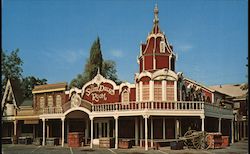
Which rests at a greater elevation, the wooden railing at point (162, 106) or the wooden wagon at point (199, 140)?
the wooden railing at point (162, 106)

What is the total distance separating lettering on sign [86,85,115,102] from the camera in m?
30.1

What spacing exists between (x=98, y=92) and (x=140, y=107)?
662cm

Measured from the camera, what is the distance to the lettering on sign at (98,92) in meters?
30.1

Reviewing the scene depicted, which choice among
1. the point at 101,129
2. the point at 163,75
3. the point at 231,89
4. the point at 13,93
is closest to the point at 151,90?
the point at 163,75

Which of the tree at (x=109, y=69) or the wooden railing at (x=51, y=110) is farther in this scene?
the tree at (x=109, y=69)

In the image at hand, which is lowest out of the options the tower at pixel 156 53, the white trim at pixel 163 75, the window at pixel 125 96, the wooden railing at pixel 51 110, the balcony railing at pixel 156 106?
the wooden railing at pixel 51 110

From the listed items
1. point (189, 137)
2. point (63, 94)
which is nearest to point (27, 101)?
point (63, 94)

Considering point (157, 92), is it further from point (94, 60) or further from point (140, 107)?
point (94, 60)

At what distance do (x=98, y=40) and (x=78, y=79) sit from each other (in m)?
7.22

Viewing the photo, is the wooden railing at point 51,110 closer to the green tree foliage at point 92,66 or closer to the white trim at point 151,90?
the white trim at point 151,90

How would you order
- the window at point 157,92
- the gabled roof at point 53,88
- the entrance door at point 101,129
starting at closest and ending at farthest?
the window at point 157,92
the entrance door at point 101,129
the gabled roof at point 53,88

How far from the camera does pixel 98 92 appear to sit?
30734mm

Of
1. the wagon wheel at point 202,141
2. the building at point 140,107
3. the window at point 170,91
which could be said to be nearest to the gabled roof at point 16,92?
the building at point 140,107

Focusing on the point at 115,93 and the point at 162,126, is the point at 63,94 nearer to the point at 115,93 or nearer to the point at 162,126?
the point at 115,93
